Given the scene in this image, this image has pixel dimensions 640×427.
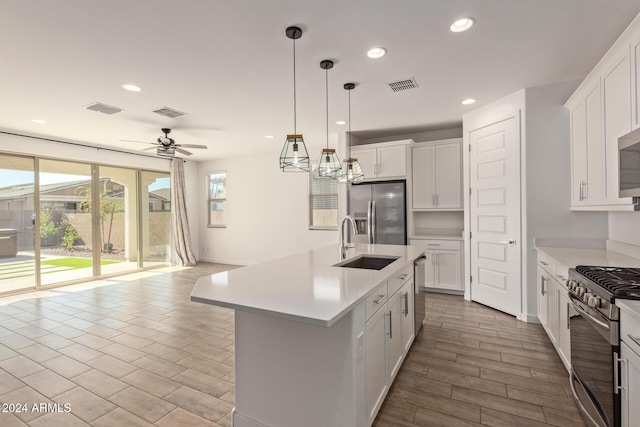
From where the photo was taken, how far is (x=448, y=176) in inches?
189

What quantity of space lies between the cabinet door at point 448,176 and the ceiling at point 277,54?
670mm

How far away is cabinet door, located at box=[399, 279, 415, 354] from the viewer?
2.47 metres

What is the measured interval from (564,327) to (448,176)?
2881mm

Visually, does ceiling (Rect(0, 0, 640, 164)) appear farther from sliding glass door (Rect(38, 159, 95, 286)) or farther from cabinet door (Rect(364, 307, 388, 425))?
cabinet door (Rect(364, 307, 388, 425))

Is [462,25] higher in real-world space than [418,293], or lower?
higher

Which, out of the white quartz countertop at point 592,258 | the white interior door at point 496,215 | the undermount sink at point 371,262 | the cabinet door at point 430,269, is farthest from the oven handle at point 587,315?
the cabinet door at point 430,269

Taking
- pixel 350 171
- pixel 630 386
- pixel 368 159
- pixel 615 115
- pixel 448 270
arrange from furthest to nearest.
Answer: pixel 368 159 < pixel 448 270 < pixel 350 171 < pixel 615 115 < pixel 630 386

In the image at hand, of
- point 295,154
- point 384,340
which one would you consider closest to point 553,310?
point 384,340

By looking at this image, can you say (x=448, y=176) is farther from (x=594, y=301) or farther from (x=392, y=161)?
(x=594, y=301)

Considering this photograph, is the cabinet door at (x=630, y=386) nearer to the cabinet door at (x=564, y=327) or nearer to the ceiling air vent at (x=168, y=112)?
the cabinet door at (x=564, y=327)

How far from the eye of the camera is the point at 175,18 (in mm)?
2104

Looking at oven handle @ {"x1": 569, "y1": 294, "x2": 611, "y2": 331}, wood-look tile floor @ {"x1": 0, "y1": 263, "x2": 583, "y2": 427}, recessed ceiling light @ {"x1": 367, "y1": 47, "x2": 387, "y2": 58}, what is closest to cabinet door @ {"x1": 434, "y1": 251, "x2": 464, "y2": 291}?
wood-look tile floor @ {"x1": 0, "y1": 263, "x2": 583, "y2": 427}

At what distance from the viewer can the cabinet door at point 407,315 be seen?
2.47m

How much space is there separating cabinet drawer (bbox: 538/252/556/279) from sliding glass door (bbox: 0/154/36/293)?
7352mm
